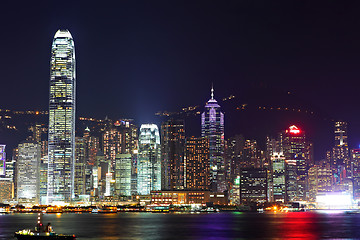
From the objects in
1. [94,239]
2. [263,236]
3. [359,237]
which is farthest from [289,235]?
[94,239]

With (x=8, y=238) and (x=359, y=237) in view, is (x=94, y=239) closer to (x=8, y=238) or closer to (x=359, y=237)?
(x=8, y=238)

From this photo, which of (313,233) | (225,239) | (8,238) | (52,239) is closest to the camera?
(52,239)

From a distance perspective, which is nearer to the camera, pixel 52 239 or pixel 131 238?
pixel 52 239

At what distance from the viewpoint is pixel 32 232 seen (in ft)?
352

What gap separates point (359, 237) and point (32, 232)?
65600mm

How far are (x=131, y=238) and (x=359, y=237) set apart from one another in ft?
152

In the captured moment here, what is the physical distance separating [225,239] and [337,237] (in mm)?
23623

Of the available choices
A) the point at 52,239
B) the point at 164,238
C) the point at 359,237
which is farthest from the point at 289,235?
the point at 52,239

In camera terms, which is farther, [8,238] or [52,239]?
[8,238]

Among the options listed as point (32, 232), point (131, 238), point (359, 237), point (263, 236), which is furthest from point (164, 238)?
point (359, 237)

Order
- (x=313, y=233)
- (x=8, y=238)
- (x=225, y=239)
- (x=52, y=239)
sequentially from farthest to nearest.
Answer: (x=313, y=233), (x=225, y=239), (x=8, y=238), (x=52, y=239)

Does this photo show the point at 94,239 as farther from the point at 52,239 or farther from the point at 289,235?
the point at 289,235

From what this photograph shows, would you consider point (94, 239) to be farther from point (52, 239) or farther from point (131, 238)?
point (52, 239)

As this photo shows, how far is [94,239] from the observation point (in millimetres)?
122000
